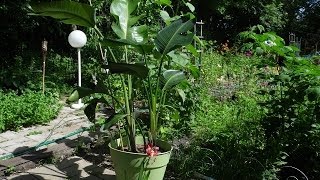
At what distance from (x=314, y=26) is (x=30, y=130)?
1812 centimetres

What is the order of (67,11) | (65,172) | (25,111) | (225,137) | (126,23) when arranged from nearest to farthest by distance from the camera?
1. (67,11)
2. (126,23)
3. (65,172)
4. (225,137)
5. (25,111)

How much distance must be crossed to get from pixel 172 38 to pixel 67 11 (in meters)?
0.76

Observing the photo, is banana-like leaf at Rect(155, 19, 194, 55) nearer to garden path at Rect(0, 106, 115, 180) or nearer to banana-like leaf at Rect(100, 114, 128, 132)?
banana-like leaf at Rect(100, 114, 128, 132)

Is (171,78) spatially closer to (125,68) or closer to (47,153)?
(125,68)

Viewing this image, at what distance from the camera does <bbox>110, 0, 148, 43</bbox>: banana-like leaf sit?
113 inches

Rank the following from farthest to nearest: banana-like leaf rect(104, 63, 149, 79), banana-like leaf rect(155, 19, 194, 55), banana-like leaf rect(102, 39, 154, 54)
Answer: banana-like leaf rect(155, 19, 194, 55)
banana-like leaf rect(104, 63, 149, 79)
banana-like leaf rect(102, 39, 154, 54)

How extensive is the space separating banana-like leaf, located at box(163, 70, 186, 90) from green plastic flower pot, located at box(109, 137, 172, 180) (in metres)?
0.55

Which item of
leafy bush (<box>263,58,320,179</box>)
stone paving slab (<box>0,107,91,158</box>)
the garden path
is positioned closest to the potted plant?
the garden path

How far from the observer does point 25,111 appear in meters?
4.78

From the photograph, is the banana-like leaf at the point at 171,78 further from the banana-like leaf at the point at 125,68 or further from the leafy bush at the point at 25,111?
the leafy bush at the point at 25,111

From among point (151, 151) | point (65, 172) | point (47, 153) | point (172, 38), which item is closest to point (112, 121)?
point (151, 151)

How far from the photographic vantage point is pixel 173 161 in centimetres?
361

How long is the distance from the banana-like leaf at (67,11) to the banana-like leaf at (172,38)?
506 millimetres

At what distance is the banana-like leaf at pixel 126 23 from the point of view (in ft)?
9.39
